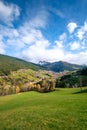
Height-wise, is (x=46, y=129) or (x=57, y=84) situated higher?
(x=57, y=84)

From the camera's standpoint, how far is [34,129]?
20750 millimetres

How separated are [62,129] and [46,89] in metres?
110

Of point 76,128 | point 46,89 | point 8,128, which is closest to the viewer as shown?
point 76,128

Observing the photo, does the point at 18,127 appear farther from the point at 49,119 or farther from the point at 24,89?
the point at 24,89

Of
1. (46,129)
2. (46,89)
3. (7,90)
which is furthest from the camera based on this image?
(7,90)

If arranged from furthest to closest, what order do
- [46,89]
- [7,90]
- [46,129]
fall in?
[7,90] → [46,89] → [46,129]

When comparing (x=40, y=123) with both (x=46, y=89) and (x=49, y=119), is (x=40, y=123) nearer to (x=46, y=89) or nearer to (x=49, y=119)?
(x=49, y=119)

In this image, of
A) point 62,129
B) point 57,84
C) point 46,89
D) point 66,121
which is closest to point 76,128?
point 62,129

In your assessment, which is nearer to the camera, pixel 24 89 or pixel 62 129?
pixel 62 129

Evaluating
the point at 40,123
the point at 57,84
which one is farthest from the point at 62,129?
the point at 57,84

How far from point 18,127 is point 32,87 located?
13769cm

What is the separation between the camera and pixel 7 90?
155m

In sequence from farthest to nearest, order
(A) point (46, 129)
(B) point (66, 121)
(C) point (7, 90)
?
(C) point (7, 90) → (B) point (66, 121) → (A) point (46, 129)

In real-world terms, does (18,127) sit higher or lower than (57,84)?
lower
